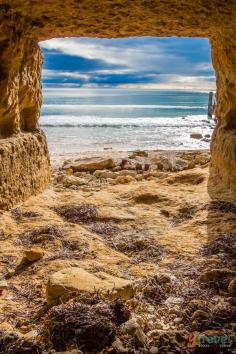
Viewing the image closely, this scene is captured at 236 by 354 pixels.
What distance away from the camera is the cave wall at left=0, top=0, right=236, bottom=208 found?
4352 mm

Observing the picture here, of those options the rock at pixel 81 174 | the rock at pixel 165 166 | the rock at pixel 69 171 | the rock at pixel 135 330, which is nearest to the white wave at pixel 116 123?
the rock at pixel 165 166

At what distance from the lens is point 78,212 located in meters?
5.28

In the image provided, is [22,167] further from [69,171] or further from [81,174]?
[69,171]

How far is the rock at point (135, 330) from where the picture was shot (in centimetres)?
227

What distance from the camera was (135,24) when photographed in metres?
5.04

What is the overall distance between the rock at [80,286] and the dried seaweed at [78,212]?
6.93 ft

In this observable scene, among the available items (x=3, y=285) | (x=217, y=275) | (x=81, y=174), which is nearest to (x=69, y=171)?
(x=81, y=174)

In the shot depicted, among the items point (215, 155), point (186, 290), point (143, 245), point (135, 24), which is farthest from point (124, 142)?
point (186, 290)

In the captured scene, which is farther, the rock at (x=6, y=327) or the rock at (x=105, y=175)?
the rock at (x=105, y=175)

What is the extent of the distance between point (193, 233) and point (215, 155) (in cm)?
267

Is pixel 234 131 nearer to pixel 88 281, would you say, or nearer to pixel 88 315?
pixel 88 281

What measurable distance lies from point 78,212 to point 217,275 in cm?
254

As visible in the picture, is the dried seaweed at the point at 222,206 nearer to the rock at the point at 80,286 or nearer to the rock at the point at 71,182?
the rock at the point at 80,286

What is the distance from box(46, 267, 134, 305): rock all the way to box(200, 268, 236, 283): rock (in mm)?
698
